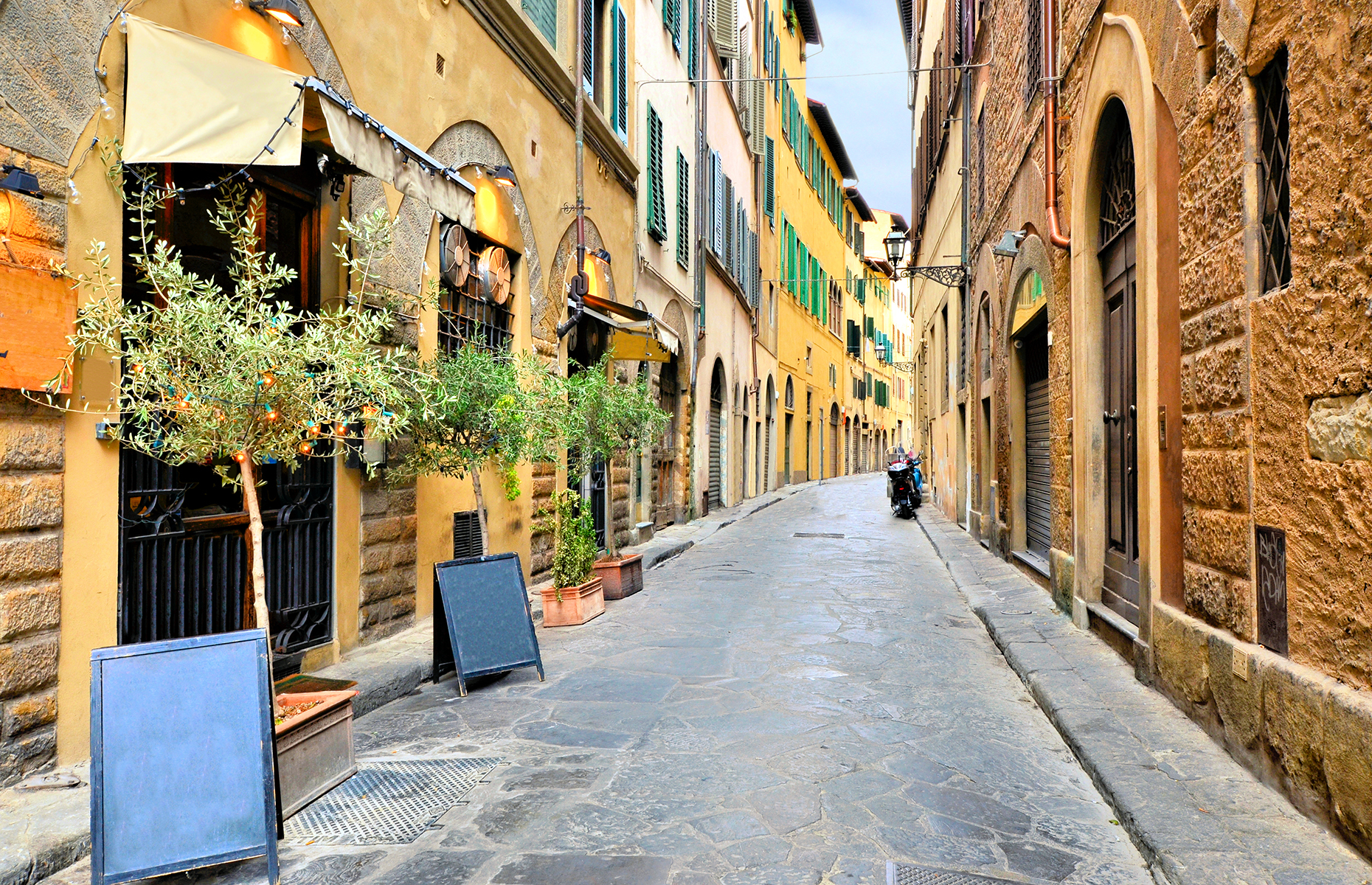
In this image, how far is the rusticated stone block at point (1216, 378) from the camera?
418 cm

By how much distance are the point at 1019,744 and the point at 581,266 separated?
7.48 metres

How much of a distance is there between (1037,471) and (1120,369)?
3603 mm

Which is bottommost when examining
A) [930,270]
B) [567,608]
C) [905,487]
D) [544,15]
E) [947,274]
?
[567,608]

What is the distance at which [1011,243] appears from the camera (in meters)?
9.69

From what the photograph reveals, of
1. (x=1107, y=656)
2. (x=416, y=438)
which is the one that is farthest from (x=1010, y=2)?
(x=416, y=438)

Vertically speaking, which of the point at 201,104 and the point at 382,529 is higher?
the point at 201,104

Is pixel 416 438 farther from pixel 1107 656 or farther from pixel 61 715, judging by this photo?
pixel 1107 656

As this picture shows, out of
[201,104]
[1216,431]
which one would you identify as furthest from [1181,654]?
[201,104]

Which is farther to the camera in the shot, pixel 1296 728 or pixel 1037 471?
pixel 1037 471

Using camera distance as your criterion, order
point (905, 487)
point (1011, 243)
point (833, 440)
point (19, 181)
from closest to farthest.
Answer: point (19, 181) → point (1011, 243) → point (905, 487) → point (833, 440)

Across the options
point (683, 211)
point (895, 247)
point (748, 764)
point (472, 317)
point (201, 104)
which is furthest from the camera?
point (683, 211)

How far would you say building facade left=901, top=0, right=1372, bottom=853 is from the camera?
3.32m

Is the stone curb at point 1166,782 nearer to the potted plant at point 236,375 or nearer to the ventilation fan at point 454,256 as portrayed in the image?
the potted plant at point 236,375

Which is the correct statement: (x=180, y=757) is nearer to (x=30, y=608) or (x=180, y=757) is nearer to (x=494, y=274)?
(x=30, y=608)
